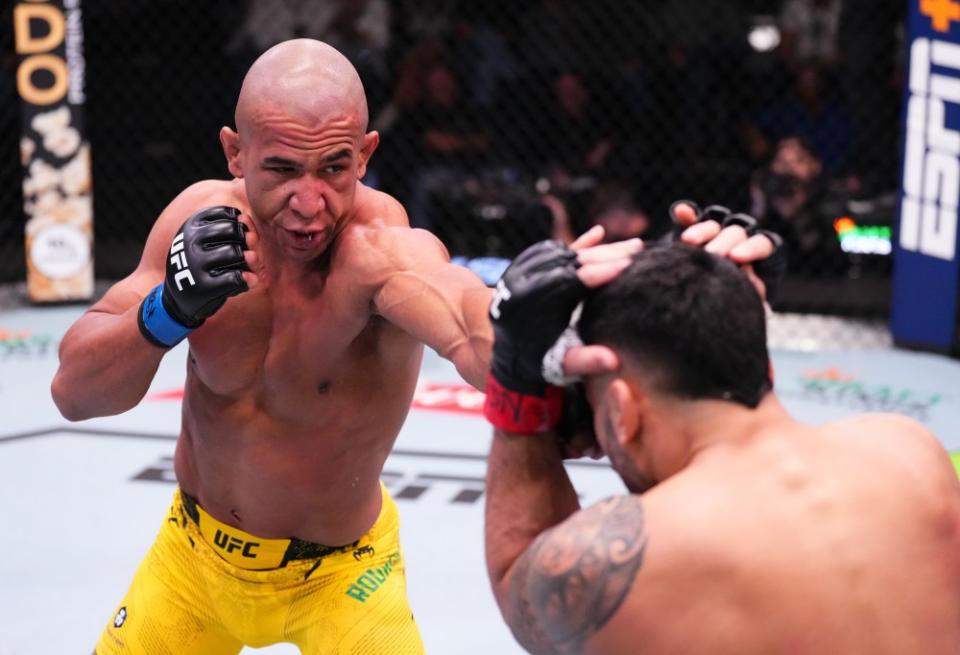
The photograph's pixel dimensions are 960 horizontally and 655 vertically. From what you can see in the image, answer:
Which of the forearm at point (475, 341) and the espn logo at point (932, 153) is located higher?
the forearm at point (475, 341)

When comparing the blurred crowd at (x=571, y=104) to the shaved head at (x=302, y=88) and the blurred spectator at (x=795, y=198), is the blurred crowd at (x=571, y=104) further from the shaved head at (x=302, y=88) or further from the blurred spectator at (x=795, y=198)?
the shaved head at (x=302, y=88)

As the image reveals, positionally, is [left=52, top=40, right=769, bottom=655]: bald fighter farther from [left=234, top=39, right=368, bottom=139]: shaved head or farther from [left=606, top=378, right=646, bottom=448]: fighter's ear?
[left=606, top=378, right=646, bottom=448]: fighter's ear

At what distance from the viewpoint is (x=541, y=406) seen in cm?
148

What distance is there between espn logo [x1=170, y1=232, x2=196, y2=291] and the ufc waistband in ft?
1.62

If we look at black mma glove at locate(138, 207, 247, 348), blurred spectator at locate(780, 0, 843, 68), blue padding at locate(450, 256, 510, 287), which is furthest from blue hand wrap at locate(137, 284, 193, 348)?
blurred spectator at locate(780, 0, 843, 68)

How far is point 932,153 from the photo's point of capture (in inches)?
224

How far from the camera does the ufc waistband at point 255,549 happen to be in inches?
84.4

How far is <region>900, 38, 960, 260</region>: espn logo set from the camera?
18.3 ft

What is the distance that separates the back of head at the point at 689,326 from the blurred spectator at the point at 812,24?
6.06 m

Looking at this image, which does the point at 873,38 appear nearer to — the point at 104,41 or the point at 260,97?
the point at 104,41

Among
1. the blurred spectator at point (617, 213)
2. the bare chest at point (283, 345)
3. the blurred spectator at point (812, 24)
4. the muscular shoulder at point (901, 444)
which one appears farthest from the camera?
the blurred spectator at point (812, 24)

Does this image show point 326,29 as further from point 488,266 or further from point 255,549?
point 255,549

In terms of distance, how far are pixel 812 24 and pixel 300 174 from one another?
5.86 meters

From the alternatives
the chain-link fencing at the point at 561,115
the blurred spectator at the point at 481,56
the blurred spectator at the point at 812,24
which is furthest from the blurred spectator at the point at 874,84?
the blurred spectator at the point at 481,56
